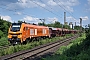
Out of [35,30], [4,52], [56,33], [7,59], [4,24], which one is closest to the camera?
[7,59]

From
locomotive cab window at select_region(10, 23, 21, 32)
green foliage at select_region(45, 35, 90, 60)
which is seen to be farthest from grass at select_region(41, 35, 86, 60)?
locomotive cab window at select_region(10, 23, 21, 32)

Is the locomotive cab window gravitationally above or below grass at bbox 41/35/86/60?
above

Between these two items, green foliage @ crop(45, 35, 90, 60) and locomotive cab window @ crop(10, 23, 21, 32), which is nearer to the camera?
green foliage @ crop(45, 35, 90, 60)

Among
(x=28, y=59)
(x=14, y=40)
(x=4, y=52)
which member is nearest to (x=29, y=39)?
(x=14, y=40)

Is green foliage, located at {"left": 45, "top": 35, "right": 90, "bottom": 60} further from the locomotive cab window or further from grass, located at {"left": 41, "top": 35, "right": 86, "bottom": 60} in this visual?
the locomotive cab window

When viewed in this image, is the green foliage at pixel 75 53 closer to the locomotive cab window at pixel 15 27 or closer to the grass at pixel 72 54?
the grass at pixel 72 54

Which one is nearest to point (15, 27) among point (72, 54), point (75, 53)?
point (72, 54)

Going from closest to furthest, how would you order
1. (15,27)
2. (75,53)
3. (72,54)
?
1. (75,53)
2. (72,54)
3. (15,27)

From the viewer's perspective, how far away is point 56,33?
186ft

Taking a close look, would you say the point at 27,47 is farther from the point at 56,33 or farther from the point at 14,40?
the point at 56,33

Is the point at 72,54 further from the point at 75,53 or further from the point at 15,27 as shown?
the point at 15,27

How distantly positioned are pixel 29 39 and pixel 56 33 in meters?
25.5

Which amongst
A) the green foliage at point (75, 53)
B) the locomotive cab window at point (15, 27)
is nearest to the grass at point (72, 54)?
the green foliage at point (75, 53)

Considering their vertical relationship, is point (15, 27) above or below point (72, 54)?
above
